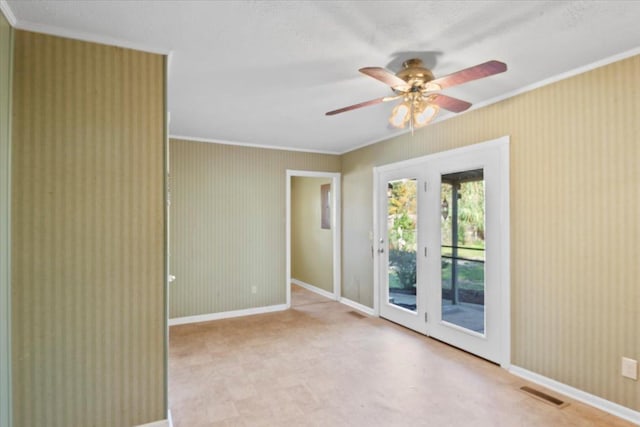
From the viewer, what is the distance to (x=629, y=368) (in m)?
2.34

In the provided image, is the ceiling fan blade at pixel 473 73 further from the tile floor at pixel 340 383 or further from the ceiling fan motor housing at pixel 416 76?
the tile floor at pixel 340 383

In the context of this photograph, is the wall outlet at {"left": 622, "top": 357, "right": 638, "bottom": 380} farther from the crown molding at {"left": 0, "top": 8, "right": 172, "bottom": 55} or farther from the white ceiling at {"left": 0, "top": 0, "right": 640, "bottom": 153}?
the crown molding at {"left": 0, "top": 8, "right": 172, "bottom": 55}

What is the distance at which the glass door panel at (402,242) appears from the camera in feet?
13.8

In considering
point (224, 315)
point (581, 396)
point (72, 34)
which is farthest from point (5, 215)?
point (581, 396)

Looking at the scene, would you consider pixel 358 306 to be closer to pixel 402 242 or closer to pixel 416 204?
pixel 402 242

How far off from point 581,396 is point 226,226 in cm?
407

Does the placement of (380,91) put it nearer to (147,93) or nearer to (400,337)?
(147,93)

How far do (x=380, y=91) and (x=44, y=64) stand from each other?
234 centimetres

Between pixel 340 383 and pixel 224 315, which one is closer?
pixel 340 383

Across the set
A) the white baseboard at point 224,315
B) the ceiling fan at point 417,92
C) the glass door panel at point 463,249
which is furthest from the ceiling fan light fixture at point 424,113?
the white baseboard at point 224,315

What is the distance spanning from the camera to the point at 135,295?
2.21m

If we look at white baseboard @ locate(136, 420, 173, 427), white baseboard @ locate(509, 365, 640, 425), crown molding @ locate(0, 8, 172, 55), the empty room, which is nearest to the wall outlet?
the empty room

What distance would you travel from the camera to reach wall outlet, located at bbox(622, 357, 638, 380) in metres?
2.31

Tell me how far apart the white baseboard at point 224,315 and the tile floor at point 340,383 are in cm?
20
